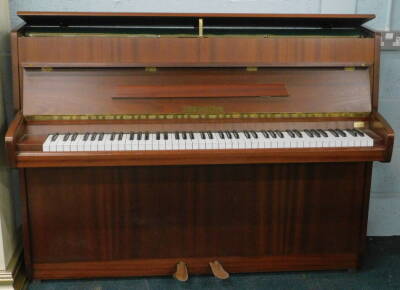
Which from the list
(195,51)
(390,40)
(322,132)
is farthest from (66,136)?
(390,40)

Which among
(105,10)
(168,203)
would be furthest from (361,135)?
(105,10)

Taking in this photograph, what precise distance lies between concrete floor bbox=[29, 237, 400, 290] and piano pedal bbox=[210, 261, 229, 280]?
0.29 feet

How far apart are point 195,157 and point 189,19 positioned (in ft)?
2.44

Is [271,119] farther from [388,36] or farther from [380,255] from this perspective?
[380,255]

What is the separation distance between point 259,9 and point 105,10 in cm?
86

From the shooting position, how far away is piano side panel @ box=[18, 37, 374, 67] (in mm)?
2305

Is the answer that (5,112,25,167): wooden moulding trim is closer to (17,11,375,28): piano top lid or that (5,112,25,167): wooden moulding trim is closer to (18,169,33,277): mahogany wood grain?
(18,169,33,277): mahogany wood grain

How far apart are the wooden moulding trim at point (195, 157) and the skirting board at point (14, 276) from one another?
1.98 feet

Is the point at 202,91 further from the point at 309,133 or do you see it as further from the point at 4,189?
the point at 4,189

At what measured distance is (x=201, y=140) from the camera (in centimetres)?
220

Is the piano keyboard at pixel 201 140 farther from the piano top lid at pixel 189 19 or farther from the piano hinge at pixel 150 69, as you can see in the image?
the piano top lid at pixel 189 19

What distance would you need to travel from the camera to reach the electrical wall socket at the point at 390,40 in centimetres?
278

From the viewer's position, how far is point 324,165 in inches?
97.7

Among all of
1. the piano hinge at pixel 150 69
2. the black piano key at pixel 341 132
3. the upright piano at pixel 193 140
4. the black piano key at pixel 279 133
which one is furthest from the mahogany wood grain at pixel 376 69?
the piano hinge at pixel 150 69
